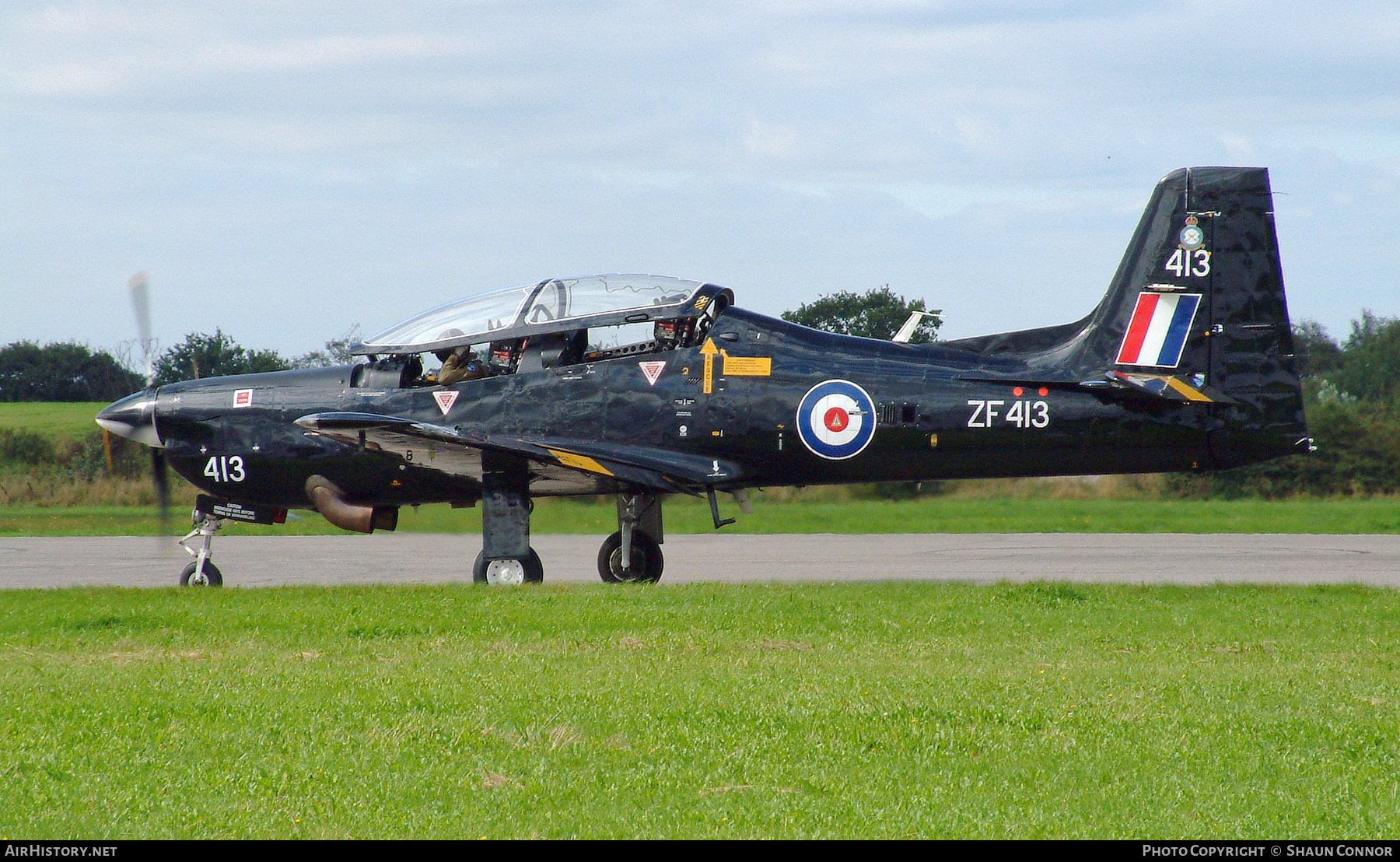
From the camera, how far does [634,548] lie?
14.6 metres

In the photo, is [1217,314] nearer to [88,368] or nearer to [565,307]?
[565,307]

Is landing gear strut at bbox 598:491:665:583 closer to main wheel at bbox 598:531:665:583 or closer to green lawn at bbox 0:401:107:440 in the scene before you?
main wheel at bbox 598:531:665:583

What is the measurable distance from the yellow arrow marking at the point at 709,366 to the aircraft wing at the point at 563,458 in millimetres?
758

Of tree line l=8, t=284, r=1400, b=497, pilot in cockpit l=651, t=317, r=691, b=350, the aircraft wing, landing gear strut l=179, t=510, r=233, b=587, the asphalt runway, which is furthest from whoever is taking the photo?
tree line l=8, t=284, r=1400, b=497

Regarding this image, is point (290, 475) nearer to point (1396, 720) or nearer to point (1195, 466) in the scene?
point (1195, 466)

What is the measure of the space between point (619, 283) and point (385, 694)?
23.5 ft

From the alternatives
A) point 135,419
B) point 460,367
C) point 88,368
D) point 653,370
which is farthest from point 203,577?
point 88,368

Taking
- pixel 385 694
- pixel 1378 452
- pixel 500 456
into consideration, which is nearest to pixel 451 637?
pixel 385 694

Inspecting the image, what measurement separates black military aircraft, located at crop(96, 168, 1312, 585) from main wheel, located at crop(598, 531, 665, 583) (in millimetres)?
31

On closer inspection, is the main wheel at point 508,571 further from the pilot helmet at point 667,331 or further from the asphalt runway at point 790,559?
the pilot helmet at point 667,331

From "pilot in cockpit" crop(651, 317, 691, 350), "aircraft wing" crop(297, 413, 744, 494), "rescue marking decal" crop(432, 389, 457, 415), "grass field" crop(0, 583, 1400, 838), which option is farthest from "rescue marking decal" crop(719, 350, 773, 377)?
"grass field" crop(0, 583, 1400, 838)

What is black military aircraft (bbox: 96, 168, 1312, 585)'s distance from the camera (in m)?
12.8

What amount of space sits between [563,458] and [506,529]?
1079mm

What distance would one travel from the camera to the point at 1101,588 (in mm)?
12469
